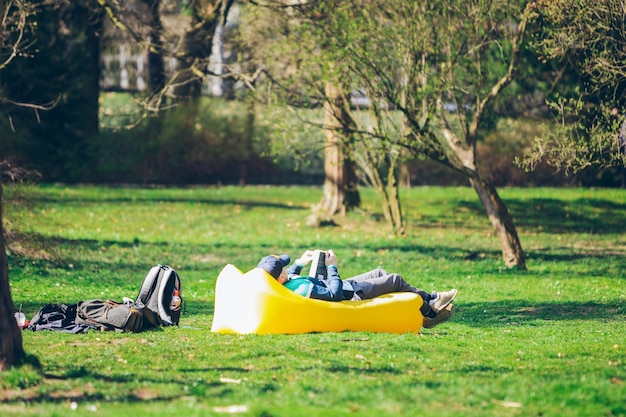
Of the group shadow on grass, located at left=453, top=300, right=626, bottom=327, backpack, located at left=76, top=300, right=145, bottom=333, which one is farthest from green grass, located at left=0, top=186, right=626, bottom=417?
backpack, located at left=76, top=300, right=145, bottom=333

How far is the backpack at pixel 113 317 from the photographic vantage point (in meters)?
9.55

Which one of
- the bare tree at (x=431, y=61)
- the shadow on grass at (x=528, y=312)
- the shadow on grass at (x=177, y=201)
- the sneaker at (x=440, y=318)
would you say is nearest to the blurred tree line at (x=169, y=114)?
the shadow on grass at (x=177, y=201)

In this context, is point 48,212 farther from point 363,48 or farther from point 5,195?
point 363,48

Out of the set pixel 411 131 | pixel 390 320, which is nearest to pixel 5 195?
pixel 411 131

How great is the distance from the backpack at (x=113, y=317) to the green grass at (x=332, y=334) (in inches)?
8.0

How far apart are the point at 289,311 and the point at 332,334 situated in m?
0.46

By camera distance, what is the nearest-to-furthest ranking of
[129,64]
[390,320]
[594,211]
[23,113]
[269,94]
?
[390,320], [269,94], [594,211], [23,113], [129,64]

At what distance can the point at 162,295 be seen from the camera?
10164mm

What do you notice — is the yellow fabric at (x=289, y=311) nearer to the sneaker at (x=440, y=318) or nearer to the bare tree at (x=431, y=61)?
the sneaker at (x=440, y=318)

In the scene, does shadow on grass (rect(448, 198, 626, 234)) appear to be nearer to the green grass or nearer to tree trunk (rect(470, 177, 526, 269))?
the green grass

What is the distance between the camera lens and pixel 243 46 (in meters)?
20.8

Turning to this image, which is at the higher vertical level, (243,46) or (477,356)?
(243,46)

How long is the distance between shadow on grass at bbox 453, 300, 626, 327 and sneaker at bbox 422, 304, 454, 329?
37.6 inches

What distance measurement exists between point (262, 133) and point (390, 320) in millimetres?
18470
